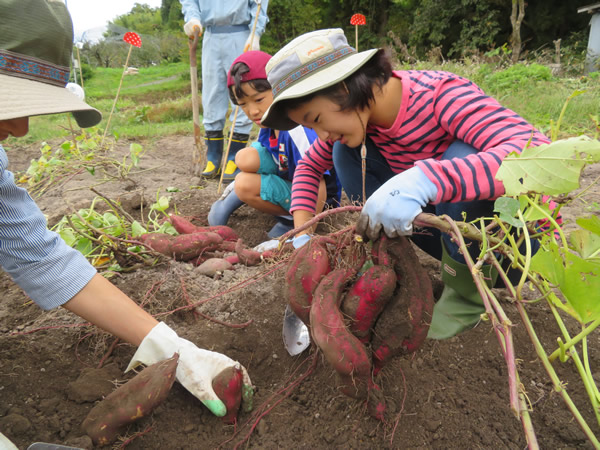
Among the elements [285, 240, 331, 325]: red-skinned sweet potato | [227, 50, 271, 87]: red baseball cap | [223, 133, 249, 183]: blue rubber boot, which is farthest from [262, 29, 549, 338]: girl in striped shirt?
[223, 133, 249, 183]: blue rubber boot

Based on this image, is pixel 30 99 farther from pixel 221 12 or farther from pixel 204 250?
pixel 221 12

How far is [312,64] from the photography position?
111 cm

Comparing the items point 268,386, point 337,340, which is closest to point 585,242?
point 337,340

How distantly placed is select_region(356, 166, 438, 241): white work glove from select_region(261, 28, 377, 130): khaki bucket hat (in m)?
0.37

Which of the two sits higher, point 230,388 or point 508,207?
point 508,207

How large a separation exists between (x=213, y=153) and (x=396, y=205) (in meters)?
2.68

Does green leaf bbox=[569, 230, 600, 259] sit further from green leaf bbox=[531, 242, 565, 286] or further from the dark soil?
the dark soil

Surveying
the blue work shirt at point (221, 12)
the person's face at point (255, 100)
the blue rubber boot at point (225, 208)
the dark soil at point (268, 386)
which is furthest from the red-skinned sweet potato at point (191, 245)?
the blue work shirt at point (221, 12)

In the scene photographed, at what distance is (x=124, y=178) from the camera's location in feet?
8.66

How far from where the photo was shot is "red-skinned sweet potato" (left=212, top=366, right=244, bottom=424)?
97cm

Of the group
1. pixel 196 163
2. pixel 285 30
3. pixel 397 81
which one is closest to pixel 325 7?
pixel 285 30

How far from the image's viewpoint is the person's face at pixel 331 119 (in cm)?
112

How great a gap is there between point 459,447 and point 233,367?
58 cm

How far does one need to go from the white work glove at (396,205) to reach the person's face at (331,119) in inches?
12.6
